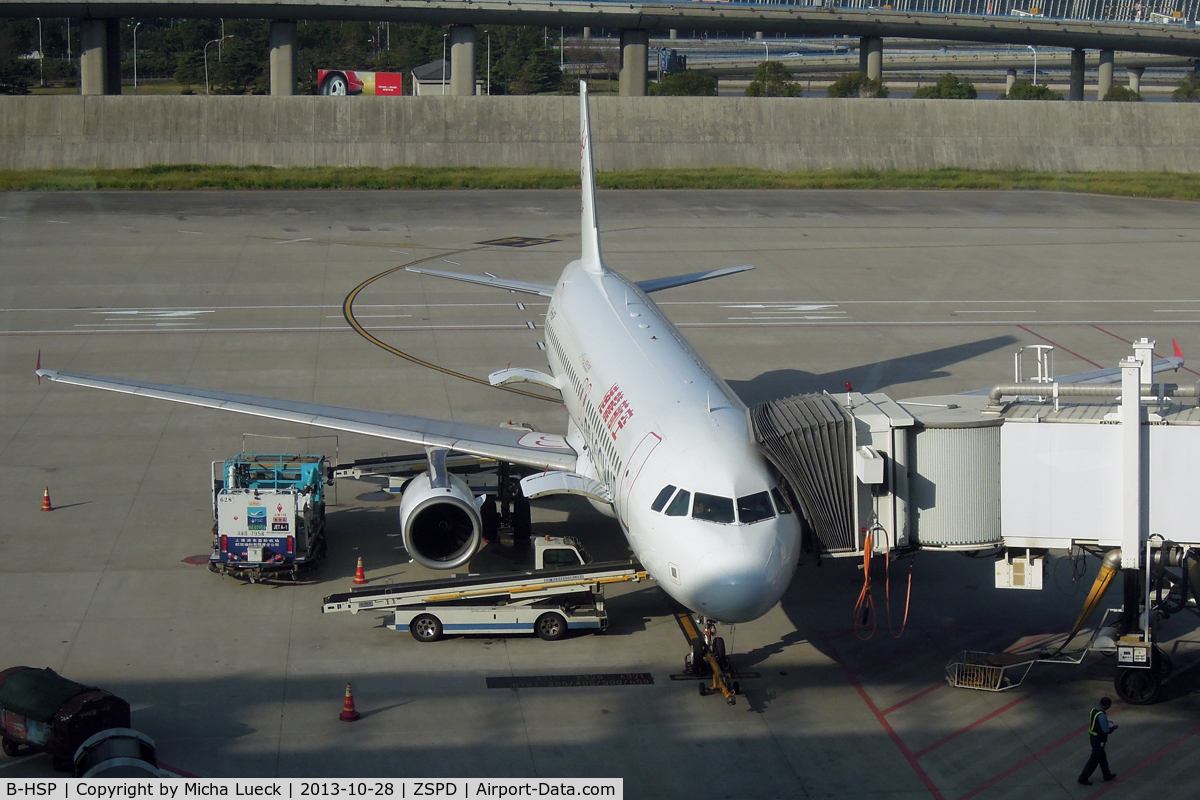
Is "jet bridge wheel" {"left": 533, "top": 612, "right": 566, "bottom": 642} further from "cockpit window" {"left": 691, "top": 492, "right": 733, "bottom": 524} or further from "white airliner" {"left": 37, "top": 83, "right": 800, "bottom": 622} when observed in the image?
"cockpit window" {"left": 691, "top": 492, "right": 733, "bottom": 524}

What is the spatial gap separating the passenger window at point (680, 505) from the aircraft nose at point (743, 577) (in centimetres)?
97

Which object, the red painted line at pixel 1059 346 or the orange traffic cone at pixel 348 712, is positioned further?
the red painted line at pixel 1059 346

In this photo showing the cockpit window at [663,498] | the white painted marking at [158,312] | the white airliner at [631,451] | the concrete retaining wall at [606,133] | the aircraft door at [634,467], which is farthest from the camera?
the concrete retaining wall at [606,133]

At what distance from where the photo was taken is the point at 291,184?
2938 inches

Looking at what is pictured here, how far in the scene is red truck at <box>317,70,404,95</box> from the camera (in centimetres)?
10894

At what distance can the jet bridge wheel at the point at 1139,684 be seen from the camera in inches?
803

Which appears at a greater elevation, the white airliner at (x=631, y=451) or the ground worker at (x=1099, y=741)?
the white airliner at (x=631, y=451)

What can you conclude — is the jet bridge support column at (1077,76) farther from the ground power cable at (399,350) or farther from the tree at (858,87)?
the ground power cable at (399,350)

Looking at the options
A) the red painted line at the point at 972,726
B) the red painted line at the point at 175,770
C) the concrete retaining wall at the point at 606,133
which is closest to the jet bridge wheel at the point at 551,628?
the red painted line at the point at 972,726

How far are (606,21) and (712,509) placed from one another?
254ft

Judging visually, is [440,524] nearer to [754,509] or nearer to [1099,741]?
→ [754,509]

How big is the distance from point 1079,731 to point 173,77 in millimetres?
134931

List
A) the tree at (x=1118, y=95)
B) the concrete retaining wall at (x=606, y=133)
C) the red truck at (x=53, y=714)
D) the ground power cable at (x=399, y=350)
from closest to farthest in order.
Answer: the red truck at (x=53, y=714) < the ground power cable at (x=399, y=350) < the concrete retaining wall at (x=606, y=133) < the tree at (x=1118, y=95)

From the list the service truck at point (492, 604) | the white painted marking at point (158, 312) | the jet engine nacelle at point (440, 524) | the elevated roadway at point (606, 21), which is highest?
the elevated roadway at point (606, 21)
